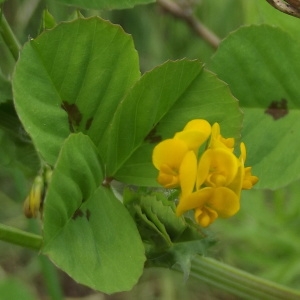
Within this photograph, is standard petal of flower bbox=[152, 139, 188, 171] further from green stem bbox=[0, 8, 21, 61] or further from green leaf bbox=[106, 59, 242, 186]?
green stem bbox=[0, 8, 21, 61]

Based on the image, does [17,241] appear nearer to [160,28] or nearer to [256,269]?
[256,269]

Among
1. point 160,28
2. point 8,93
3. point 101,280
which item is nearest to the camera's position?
point 101,280

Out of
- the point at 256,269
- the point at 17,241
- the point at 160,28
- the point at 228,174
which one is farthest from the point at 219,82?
the point at 160,28

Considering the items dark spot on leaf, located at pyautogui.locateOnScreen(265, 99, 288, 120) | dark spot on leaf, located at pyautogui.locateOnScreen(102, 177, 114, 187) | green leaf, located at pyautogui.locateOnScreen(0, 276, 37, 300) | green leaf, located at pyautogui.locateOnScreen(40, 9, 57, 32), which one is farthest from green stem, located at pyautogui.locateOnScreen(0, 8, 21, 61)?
green leaf, located at pyautogui.locateOnScreen(0, 276, 37, 300)

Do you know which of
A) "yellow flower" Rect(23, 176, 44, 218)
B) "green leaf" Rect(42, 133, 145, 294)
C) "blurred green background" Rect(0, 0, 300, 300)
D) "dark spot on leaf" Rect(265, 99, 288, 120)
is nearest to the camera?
"green leaf" Rect(42, 133, 145, 294)

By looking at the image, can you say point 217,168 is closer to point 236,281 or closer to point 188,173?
point 188,173

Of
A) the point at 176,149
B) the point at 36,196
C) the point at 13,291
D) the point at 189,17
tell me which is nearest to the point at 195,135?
the point at 176,149
